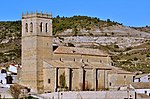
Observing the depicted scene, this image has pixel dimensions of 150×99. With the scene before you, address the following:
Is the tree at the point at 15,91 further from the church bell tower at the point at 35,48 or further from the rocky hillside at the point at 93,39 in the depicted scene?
the rocky hillside at the point at 93,39

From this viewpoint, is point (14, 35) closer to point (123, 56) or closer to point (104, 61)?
point (123, 56)

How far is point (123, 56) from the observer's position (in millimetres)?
103062

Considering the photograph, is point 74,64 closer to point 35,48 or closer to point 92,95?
point 35,48

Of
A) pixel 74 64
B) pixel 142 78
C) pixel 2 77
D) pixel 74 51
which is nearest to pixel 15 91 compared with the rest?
pixel 74 64

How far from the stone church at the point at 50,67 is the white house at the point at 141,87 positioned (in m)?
1.92

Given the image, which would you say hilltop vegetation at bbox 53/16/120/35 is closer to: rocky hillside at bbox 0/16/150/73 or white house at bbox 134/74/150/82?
rocky hillside at bbox 0/16/150/73

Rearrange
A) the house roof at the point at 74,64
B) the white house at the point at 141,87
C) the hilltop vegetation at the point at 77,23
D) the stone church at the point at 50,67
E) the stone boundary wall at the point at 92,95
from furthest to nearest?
the hilltop vegetation at the point at 77,23 → the white house at the point at 141,87 → the house roof at the point at 74,64 → the stone church at the point at 50,67 → the stone boundary wall at the point at 92,95

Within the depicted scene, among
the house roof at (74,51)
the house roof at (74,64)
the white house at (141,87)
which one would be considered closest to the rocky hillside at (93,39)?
the house roof at (74,51)

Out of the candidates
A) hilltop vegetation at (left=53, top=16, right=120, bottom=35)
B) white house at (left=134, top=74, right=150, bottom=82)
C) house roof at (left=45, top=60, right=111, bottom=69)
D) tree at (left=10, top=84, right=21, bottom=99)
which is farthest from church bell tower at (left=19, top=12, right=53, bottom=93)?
hilltop vegetation at (left=53, top=16, right=120, bottom=35)

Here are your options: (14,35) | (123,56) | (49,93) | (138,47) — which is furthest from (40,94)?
(14,35)

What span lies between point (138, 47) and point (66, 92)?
6805 cm

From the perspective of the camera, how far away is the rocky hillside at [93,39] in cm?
9788

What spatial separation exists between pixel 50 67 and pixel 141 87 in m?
11.8

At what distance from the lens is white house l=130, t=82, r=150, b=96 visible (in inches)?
2346
